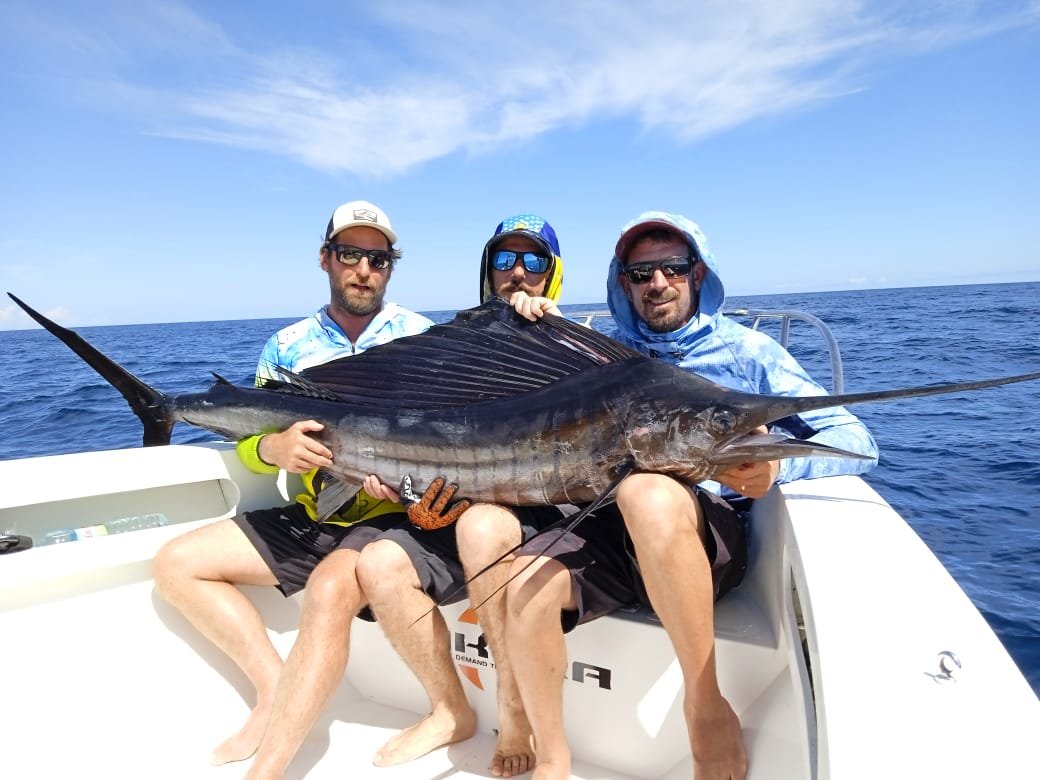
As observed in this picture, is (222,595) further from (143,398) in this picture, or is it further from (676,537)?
(676,537)

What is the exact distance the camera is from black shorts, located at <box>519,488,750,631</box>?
163cm

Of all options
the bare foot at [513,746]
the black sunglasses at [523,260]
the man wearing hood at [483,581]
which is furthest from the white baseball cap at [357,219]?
the bare foot at [513,746]

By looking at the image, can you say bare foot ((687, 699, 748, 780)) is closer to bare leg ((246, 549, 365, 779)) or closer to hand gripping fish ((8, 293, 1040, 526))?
hand gripping fish ((8, 293, 1040, 526))

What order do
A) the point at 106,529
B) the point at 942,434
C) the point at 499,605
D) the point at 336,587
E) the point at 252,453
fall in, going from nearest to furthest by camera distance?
the point at 499,605 → the point at 336,587 → the point at 252,453 → the point at 106,529 → the point at 942,434

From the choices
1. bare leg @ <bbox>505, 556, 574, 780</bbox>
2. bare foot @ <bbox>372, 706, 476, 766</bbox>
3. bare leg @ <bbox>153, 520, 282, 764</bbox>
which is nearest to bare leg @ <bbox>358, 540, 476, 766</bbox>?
bare foot @ <bbox>372, 706, 476, 766</bbox>

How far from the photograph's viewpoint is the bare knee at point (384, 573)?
70.7 inches

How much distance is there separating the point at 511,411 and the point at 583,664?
69 cm

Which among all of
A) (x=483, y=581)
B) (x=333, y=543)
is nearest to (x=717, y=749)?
(x=483, y=581)

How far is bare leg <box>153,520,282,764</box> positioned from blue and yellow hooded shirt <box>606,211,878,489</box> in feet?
4.57

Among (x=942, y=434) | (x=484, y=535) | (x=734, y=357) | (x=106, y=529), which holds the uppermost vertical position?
(x=734, y=357)

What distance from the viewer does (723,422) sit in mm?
1563

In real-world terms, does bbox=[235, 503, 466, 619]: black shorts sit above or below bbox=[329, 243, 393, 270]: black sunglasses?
below

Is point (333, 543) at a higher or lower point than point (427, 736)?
higher

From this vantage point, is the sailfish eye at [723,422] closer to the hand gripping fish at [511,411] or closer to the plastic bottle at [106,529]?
the hand gripping fish at [511,411]
